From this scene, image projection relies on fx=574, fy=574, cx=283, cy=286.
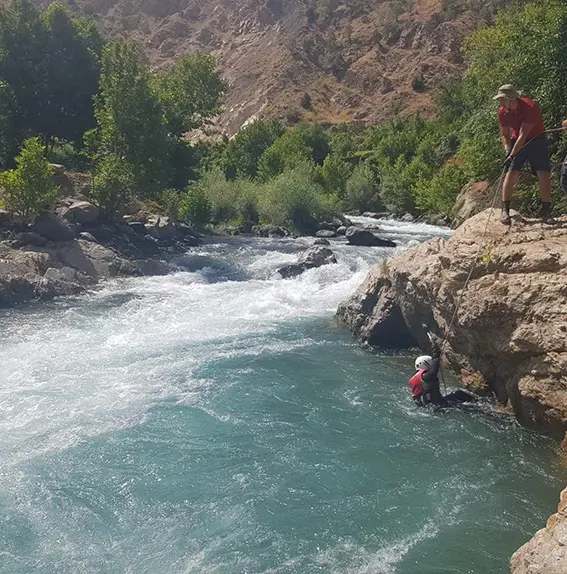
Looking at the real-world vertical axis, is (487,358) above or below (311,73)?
below

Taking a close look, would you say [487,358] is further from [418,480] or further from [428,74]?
[428,74]

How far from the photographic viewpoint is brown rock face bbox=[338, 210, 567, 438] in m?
8.80

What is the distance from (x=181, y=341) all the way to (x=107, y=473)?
5.96 metres

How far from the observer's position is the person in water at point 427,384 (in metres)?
9.98

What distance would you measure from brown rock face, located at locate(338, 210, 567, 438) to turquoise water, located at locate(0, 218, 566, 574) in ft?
2.37

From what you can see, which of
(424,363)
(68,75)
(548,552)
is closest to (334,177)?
(68,75)

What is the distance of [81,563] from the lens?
21.7 ft

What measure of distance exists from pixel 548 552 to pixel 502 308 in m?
5.10

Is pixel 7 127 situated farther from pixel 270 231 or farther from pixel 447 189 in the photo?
pixel 447 189

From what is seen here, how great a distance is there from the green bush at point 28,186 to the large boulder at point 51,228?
307mm

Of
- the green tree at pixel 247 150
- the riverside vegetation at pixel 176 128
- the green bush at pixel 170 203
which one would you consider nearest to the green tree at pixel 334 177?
the riverside vegetation at pixel 176 128

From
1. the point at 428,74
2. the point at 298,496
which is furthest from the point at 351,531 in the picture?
the point at 428,74

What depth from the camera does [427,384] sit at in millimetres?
→ 9992

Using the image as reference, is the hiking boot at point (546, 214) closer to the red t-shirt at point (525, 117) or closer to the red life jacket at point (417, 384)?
the red t-shirt at point (525, 117)
